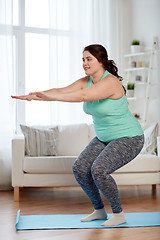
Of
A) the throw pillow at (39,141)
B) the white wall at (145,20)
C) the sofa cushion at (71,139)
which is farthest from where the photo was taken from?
the white wall at (145,20)

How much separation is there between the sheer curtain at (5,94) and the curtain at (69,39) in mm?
586

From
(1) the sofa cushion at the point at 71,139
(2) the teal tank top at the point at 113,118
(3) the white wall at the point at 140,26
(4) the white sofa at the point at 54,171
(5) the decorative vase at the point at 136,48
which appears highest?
(3) the white wall at the point at 140,26

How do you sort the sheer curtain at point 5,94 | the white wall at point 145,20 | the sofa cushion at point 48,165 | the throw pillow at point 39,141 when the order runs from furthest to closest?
the white wall at point 145,20 → the sheer curtain at point 5,94 → the throw pillow at point 39,141 → the sofa cushion at point 48,165

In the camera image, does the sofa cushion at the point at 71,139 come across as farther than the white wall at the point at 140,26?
No

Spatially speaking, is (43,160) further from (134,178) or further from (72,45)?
(72,45)

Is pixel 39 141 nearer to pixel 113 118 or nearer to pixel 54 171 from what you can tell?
pixel 54 171

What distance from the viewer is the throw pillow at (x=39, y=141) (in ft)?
15.0

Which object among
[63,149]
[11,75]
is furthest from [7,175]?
[11,75]

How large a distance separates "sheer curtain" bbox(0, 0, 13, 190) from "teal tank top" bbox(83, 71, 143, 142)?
2060 millimetres

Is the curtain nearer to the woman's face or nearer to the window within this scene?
the window

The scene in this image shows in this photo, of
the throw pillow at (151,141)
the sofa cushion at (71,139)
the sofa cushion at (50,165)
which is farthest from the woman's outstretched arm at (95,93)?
the sofa cushion at (71,139)

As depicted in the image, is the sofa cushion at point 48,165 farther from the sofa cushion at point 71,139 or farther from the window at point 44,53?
the window at point 44,53

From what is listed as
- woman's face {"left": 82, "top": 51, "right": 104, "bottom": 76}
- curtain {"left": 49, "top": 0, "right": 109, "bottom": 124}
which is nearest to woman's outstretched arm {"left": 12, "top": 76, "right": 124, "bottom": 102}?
woman's face {"left": 82, "top": 51, "right": 104, "bottom": 76}

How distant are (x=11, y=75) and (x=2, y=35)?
1.58 feet
